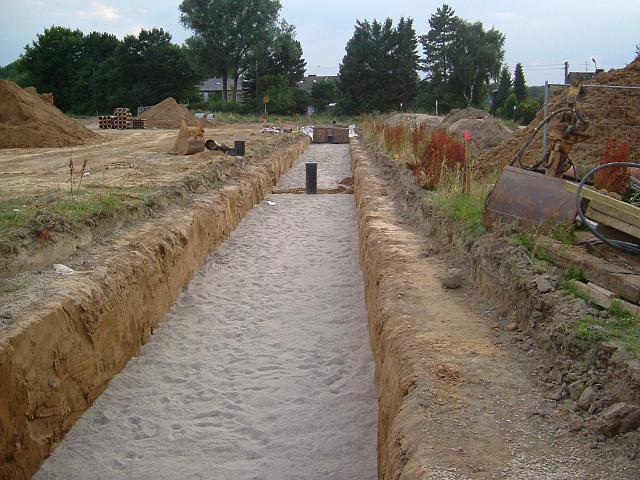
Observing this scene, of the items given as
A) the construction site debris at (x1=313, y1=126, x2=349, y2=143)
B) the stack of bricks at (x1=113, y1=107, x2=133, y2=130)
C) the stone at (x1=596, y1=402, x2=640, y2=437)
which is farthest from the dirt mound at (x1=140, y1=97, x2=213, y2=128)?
the stone at (x1=596, y1=402, x2=640, y2=437)

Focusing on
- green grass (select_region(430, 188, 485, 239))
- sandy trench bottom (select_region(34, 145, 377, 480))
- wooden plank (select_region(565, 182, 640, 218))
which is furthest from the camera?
green grass (select_region(430, 188, 485, 239))

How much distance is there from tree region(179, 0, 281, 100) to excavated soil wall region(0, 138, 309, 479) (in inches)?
1751

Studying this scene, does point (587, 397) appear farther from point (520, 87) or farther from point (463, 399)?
point (520, 87)

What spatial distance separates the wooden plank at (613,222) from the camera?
4.46 meters

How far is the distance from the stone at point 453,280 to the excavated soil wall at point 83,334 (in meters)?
2.78

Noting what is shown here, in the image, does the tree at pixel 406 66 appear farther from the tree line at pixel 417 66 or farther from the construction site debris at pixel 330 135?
the construction site debris at pixel 330 135

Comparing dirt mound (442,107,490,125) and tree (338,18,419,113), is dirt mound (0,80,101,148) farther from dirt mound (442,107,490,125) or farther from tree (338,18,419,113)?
tree (338,18,419,113)

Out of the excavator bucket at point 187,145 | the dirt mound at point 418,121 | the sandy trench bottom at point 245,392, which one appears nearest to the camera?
the sandy trench bottom at point 245,392

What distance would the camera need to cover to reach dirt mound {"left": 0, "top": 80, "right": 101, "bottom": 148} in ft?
61.5

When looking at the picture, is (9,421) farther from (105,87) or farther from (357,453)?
(105,87)

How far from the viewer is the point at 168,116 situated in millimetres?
34938

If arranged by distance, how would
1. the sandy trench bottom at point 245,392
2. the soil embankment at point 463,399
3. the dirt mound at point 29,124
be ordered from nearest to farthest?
the soil embankment at point 463,399 < the sandy trench bottom at point 245,392 < the dirt mound at point 29,124

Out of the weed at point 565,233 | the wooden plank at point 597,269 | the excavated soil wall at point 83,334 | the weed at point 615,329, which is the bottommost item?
the excavated soil wall at point 83,334

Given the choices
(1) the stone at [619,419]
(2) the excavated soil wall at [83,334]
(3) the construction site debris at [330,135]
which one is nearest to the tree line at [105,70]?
(3) the construction site debris at [330,135]
